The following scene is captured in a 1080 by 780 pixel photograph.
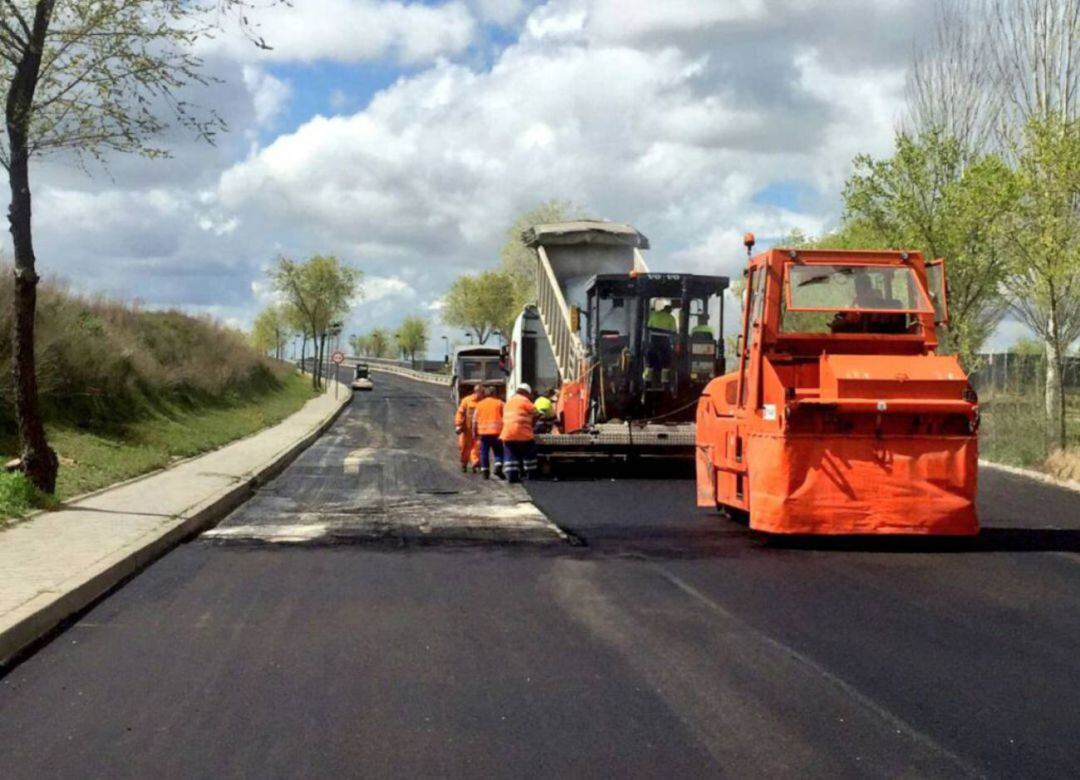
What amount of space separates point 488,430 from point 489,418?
188mm

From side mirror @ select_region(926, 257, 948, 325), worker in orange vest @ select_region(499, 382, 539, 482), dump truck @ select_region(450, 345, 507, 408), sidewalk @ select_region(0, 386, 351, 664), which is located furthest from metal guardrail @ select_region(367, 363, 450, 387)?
side mirror @ select_region(926, 257, 948, 325)

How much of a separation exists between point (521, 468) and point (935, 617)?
10.4 m

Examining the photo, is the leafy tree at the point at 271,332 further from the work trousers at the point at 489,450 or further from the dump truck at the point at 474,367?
the work trousers at the point at 489,450

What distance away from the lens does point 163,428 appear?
24734 millimetres

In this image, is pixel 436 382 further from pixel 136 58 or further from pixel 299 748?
pixel 299 748

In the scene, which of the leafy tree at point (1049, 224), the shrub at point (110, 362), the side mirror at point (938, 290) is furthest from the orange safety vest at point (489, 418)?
the leafy tree at point (1049, 224)

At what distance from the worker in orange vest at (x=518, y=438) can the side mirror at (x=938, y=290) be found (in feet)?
22.7

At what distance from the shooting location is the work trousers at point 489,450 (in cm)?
1867

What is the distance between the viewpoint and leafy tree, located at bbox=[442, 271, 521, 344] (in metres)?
93.4

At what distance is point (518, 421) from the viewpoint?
694 inches

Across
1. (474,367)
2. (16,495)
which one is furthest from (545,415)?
(474,367)

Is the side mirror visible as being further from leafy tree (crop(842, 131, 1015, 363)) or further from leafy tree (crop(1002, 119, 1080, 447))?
leafy tree (crop(842, 131, 1015, 363))

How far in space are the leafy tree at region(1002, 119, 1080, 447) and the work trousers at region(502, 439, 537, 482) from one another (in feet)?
26.9

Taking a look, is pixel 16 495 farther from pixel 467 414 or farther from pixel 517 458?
pixel 467 414
